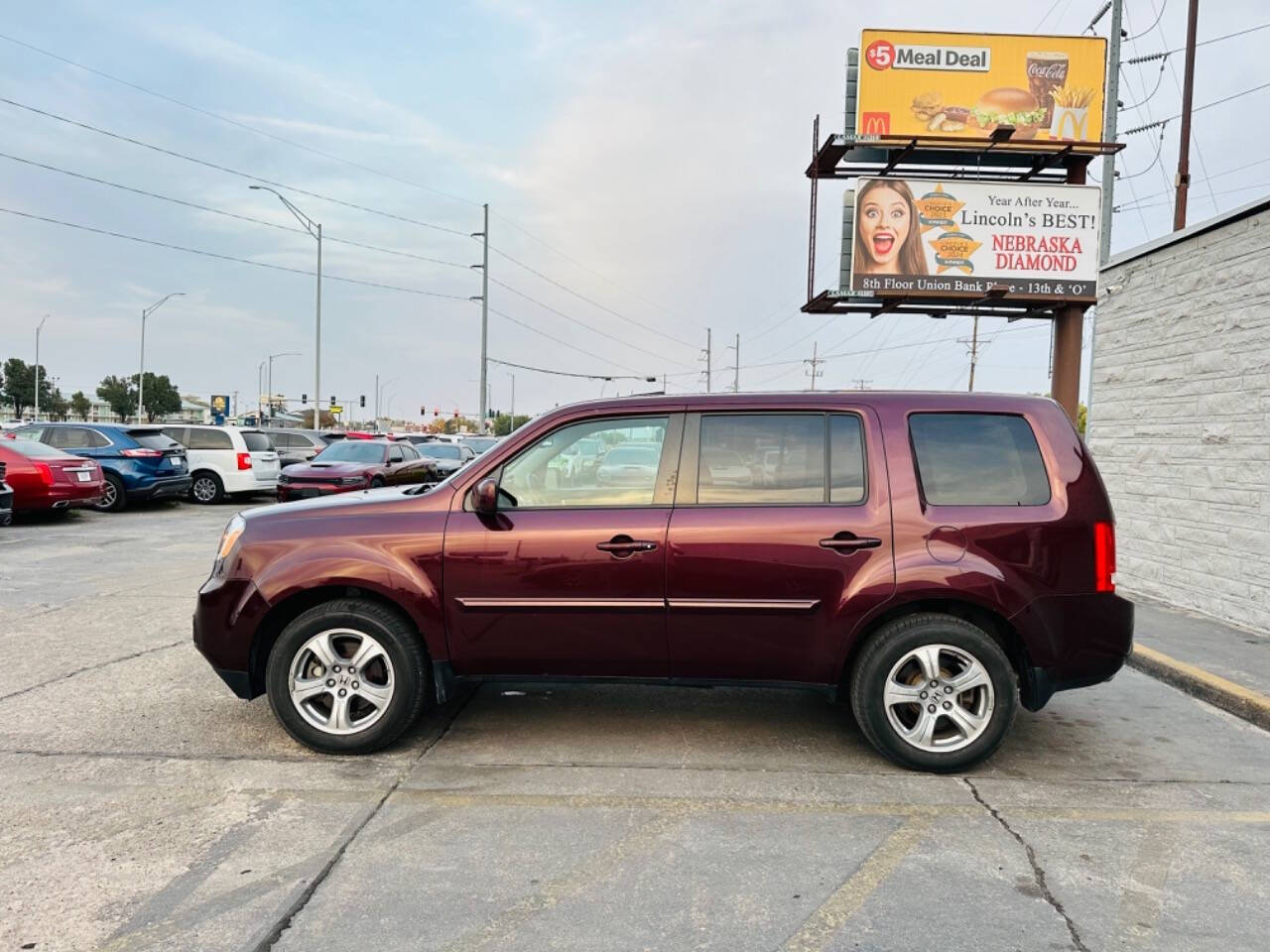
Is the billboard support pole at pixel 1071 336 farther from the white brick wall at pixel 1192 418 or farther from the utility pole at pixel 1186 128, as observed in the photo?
the utility pole at pixel 1186 128

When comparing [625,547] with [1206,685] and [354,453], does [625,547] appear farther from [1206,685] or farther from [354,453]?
[354,453]

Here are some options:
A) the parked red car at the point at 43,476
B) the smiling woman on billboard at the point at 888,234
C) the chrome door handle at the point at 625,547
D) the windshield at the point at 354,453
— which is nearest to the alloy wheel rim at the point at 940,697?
the chrome door handle at the point at 625,547

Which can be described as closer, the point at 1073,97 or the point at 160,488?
the point at 1073,97

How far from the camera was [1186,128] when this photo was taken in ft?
59.5

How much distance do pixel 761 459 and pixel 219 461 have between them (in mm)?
17463

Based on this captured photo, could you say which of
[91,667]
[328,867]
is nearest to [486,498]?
[328,867]

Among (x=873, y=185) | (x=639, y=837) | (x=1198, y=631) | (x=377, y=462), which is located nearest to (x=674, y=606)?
(x=639, y=837)

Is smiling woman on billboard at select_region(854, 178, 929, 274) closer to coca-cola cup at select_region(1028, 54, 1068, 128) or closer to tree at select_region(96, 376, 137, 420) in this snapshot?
coca-cola cup at select_region(1028, 54, 1068, 128)

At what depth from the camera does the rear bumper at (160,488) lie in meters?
16.4

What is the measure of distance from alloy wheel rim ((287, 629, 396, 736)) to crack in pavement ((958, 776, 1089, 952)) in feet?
8.97

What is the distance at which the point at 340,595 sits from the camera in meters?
4.41

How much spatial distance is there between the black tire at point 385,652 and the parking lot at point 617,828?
106 millimetres

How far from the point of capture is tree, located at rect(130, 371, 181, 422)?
10475 cm

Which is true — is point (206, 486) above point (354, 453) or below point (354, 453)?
below
